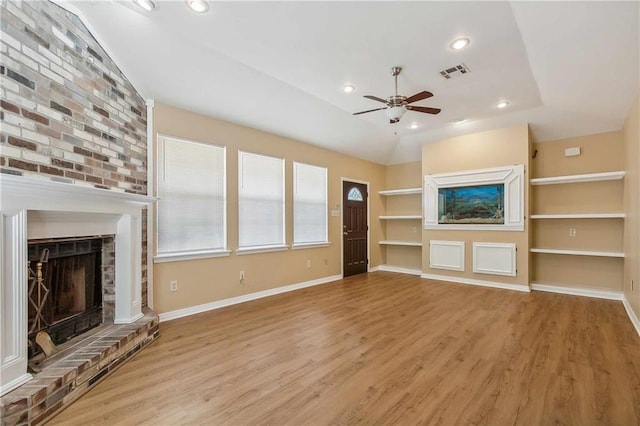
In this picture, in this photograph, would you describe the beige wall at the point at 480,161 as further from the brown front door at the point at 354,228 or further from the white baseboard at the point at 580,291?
the brown front door at the point at 354,228

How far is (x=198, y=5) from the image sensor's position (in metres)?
2.42

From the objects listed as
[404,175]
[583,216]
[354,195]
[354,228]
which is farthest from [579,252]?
[354,195]

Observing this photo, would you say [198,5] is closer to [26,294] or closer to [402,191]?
[26,294]

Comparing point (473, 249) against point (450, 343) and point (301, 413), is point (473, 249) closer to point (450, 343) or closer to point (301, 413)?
point (450, 343)

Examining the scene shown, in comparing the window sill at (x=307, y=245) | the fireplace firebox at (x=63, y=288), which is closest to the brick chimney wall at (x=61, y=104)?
the fireplace firebox at (x=63, y=288)

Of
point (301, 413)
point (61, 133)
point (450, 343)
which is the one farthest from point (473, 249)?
point (61, 133)

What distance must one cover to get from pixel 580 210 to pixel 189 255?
6.57 m

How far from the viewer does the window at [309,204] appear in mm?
5469

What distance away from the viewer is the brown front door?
6.46 metres

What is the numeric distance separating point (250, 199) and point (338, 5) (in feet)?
9.94

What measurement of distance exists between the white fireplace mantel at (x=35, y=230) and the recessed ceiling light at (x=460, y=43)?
3.64m

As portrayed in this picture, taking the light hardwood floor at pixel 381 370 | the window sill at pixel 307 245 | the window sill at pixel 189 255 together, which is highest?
the window sill at pixel 189 255

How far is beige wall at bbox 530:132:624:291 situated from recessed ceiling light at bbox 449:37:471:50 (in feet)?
12.1

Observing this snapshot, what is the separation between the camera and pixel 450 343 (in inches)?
119
